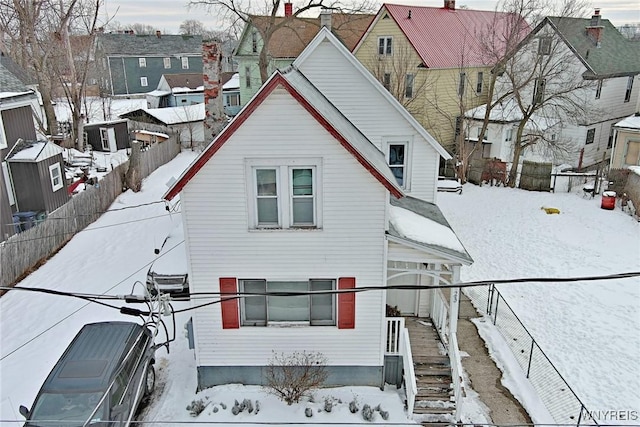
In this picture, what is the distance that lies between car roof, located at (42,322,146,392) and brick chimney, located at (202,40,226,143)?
37.3ft

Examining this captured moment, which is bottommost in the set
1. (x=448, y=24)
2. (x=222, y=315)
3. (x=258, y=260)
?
(x=222, y=315)

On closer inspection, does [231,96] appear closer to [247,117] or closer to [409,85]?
[409,85]

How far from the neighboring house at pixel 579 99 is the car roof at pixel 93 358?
27666 millimetres

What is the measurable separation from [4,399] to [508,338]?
43.4 feet

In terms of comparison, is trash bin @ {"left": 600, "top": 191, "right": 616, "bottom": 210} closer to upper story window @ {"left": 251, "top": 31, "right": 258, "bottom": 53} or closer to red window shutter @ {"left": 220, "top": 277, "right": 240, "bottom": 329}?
red window shutter @ {"left": 220, "top": 277, "right": 240, "bottom": 329}

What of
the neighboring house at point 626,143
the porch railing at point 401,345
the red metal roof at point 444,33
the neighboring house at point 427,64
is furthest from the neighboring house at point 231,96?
the porch railing at point 401,345

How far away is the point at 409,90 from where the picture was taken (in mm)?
34375

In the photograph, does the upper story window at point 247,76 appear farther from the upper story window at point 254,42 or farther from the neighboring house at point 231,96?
the neighboring house at point 231,96

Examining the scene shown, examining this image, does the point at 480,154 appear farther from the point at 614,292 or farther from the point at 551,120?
the point at 614,292

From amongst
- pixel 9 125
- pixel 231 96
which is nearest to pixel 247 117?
pixel 9 125

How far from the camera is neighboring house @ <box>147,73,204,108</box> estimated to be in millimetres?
57184

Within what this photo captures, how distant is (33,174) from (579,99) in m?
32.5

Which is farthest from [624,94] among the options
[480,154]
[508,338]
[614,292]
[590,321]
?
[508,338]

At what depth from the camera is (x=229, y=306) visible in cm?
1100
